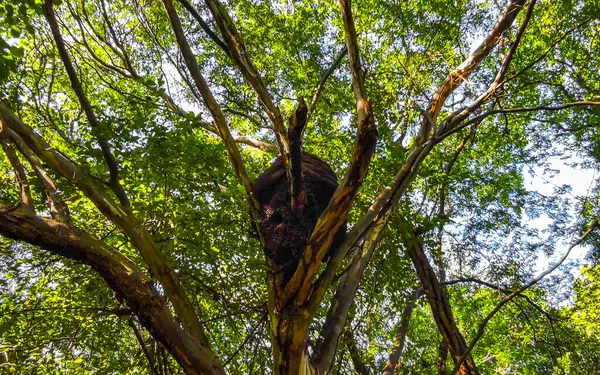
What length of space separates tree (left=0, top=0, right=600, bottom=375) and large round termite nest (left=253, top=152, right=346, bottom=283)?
0.40 ft

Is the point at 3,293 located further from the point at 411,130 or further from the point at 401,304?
the point at 411,130

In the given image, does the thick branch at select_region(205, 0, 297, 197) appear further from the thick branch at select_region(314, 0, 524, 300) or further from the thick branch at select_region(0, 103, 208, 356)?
the thick branch at select_region(0, 103, 208, 356)

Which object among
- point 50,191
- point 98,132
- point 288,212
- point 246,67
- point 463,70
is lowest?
point 50,191

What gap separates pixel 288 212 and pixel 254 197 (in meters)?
0.39

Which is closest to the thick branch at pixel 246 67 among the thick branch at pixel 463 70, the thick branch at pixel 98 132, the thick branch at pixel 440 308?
the thick branch at pixel 98 132

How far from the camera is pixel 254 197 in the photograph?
3742 mm

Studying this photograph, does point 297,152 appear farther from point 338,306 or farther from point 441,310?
point 441,310

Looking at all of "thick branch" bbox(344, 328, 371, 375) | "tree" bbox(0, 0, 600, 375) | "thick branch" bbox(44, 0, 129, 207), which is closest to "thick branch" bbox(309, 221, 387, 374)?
"tree" bbox(0, 0, 600, 375)

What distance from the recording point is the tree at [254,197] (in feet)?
9.99

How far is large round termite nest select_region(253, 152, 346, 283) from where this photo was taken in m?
3.45

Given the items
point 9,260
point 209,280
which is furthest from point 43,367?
point 209,280

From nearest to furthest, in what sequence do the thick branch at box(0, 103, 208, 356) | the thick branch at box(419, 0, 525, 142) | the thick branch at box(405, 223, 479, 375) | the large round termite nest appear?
1. the thick branch at box(0, 103, 208, 356)
2. the large round termite nest
3. the thick branch at box(419, 0, 525, 142)
4. the thick branch at box(405, 223, 479, 375)

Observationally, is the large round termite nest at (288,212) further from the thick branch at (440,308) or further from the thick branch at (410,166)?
the thick branch at (440,308)

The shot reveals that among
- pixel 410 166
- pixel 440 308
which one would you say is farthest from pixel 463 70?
pixel 440 308
